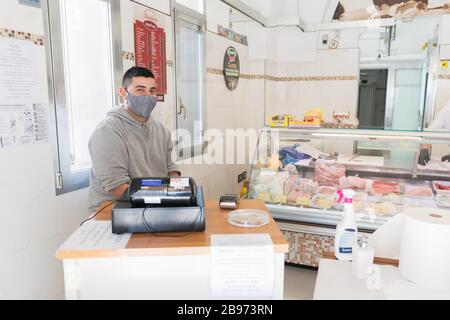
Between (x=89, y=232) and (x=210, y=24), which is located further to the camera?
(x=210, y=24)

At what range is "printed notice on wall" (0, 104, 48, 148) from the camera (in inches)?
81.5

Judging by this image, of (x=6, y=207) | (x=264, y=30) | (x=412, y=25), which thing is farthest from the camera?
(x=412, y=25)

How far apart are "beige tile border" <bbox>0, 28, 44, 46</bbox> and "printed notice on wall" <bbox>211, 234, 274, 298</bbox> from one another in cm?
168

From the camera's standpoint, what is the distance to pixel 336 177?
11.1 ft

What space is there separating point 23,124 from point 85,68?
2.62 ft

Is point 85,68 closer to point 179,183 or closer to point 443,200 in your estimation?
point 179,183

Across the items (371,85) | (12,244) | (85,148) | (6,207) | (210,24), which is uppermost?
(210,24)

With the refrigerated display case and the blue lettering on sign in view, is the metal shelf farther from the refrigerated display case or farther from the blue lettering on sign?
the blue lettering on sign

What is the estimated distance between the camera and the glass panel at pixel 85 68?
2.62 meters
